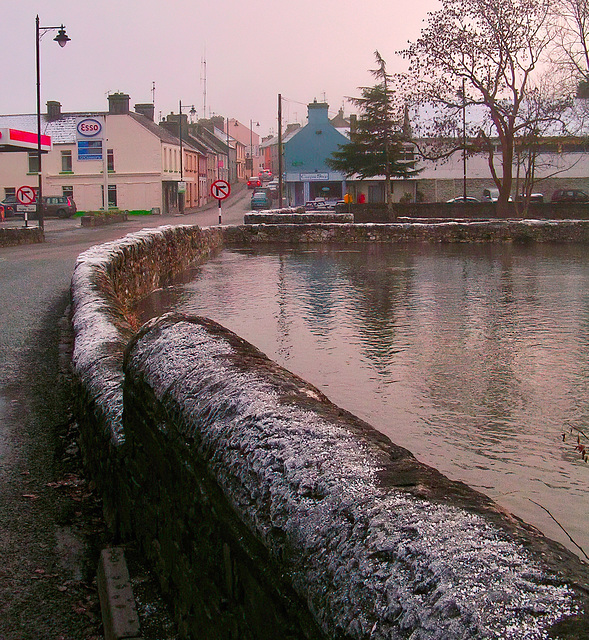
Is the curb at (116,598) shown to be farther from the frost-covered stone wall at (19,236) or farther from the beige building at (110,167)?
the beige building at (110,167)

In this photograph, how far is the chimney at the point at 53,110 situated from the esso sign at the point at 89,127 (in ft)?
39.9

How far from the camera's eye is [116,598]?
2836 mm

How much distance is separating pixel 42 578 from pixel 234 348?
4.27 ft

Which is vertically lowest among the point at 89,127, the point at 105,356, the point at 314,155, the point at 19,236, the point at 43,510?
the point at 43,510

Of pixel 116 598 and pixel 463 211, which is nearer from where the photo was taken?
pixel 116 598

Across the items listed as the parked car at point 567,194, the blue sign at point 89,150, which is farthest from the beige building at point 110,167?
the parked car at point 567,194

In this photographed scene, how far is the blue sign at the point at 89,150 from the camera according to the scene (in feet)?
165

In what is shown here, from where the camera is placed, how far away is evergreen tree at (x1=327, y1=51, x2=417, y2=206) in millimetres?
47906

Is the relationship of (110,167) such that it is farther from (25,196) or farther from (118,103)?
(25,196)

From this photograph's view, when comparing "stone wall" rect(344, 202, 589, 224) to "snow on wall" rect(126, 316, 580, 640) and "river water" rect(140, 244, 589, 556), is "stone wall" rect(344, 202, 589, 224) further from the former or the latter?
"snow on wall" rect(126, 316, 580, 640)

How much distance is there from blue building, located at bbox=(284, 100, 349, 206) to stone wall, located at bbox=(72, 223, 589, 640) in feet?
204

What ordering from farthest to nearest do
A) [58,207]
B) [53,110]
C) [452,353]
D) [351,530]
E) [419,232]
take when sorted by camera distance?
[53,110] < [58,207] < [419,232] < [452,353] < [351,530]

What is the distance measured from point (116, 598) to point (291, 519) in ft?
4.62

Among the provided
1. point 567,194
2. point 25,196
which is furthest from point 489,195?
point 25,196
